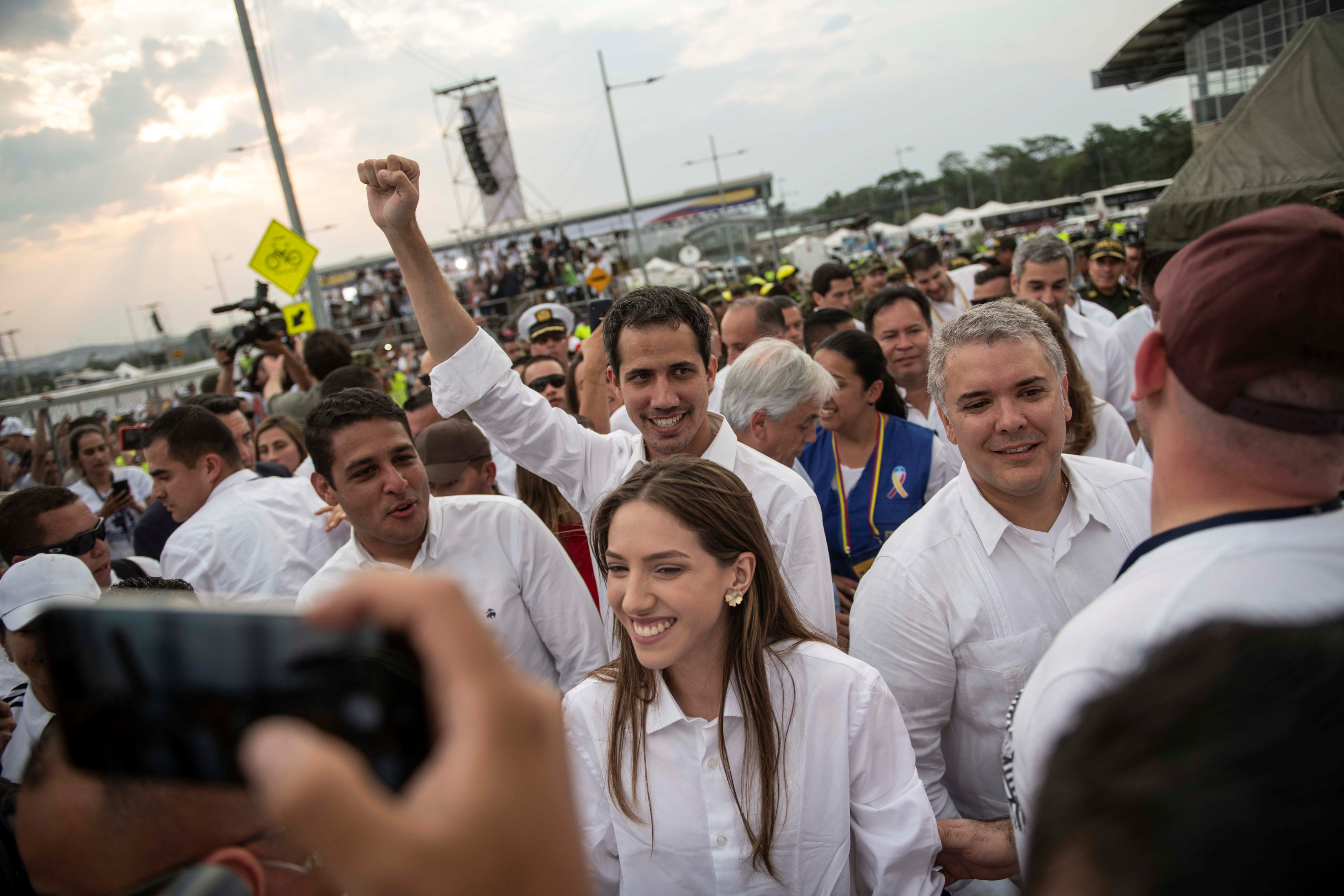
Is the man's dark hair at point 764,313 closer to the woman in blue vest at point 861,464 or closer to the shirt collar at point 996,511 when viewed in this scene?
the woman in blue vest at point 861,464

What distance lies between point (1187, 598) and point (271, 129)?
10.7m

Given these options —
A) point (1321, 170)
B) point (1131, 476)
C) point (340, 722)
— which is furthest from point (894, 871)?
point (1321, 170)

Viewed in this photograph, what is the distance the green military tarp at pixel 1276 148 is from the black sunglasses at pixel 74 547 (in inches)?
413

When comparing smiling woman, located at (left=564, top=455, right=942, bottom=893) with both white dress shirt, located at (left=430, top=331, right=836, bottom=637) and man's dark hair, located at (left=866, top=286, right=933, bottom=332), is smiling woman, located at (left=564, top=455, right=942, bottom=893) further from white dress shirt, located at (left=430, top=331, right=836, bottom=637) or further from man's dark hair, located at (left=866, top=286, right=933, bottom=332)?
man's dark hair, located at (left=866, top=286, right=933, bottom=332)

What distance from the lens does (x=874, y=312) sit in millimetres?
4891

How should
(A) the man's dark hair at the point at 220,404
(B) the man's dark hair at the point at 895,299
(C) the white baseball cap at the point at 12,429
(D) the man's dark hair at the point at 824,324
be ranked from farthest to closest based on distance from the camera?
(C) the white baseball cap at the point at 12,429 → (D) the man's dark hair at the point at 824,324 → (A) the man's dark hair at the point at 220,404 → (B) the man's dark hair at the point at 895,299

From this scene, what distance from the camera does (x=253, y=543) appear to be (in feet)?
12.6

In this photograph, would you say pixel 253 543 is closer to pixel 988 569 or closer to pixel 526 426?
pixel 526 426

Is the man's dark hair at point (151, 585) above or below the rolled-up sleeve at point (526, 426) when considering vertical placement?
below

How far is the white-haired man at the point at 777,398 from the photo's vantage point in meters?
3.29

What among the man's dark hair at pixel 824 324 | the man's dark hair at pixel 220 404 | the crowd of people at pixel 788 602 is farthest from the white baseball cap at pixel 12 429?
the man's dark hair at pixel 824 324

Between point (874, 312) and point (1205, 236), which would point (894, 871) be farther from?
point (874, 312)

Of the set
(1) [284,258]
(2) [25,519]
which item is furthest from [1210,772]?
(1) [284,258]

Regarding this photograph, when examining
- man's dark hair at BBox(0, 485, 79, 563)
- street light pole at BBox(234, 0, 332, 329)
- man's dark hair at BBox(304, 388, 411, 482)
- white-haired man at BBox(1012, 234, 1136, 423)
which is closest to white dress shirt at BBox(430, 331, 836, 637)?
man's dark hair at BBox(304, 388, 411, 482)
